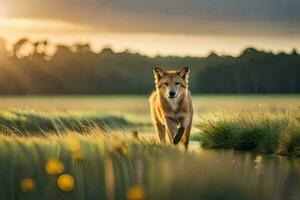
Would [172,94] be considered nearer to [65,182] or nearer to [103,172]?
[103,172]

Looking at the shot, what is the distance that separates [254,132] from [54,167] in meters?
9.33

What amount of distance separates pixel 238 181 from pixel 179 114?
15.5ft

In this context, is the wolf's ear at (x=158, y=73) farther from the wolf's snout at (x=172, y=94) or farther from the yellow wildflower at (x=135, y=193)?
the yellow wildflower at (x=135, y=193)

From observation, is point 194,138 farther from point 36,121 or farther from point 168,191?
point 168,191

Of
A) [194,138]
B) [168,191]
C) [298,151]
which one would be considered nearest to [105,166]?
[168,191]

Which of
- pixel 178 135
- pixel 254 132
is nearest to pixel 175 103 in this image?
pixel 178 135

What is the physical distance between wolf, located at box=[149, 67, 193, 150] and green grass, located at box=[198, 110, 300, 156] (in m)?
1.85

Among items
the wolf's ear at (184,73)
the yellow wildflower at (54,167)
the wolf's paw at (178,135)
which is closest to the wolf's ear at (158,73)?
the wolf's ear at (184,73)

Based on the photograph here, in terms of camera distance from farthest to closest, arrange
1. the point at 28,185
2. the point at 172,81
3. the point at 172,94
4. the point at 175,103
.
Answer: the point at 175,103
the point at 172,81
the point at 172,94
the point at 28,185

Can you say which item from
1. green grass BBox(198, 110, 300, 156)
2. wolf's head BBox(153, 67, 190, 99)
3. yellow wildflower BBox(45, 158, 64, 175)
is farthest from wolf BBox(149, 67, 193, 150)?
yellow wildflower BBox(45, 158, 64, 175)

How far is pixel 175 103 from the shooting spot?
16.1 m

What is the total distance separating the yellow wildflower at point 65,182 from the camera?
8883mm

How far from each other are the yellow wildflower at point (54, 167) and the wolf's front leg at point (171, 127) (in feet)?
20.5

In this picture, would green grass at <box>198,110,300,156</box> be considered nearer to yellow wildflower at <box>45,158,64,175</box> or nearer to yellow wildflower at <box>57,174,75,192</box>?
yellow wildflower at <box>45,158,64,175</box>
